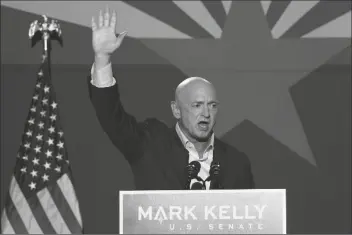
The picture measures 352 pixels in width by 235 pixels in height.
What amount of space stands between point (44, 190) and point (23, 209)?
6.3 inches

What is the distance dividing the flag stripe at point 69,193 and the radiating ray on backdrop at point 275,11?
5.80ft

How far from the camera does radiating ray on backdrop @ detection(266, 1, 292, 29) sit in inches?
195

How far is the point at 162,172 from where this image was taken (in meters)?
2.42

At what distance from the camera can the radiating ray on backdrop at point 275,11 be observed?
4.96 m

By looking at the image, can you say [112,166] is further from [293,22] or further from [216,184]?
[216,184]

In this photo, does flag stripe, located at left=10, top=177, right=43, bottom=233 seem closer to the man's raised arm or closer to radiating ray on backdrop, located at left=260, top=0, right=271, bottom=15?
the man's raised arm

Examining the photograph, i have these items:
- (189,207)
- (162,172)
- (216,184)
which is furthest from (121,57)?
(189,207)

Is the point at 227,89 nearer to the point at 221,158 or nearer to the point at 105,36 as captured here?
the point at 221,158

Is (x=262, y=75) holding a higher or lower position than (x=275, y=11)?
lower

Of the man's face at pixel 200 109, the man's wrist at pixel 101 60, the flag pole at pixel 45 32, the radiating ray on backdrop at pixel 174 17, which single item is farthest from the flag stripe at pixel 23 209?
the man's wrist at pixel 101 60

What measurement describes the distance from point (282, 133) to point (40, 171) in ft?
5.18

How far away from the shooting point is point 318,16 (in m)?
4.96

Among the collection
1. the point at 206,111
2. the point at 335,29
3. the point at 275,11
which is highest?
the point at 275,11

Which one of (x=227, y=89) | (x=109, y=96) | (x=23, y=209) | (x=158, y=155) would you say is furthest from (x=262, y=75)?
(x=109, y=96)
